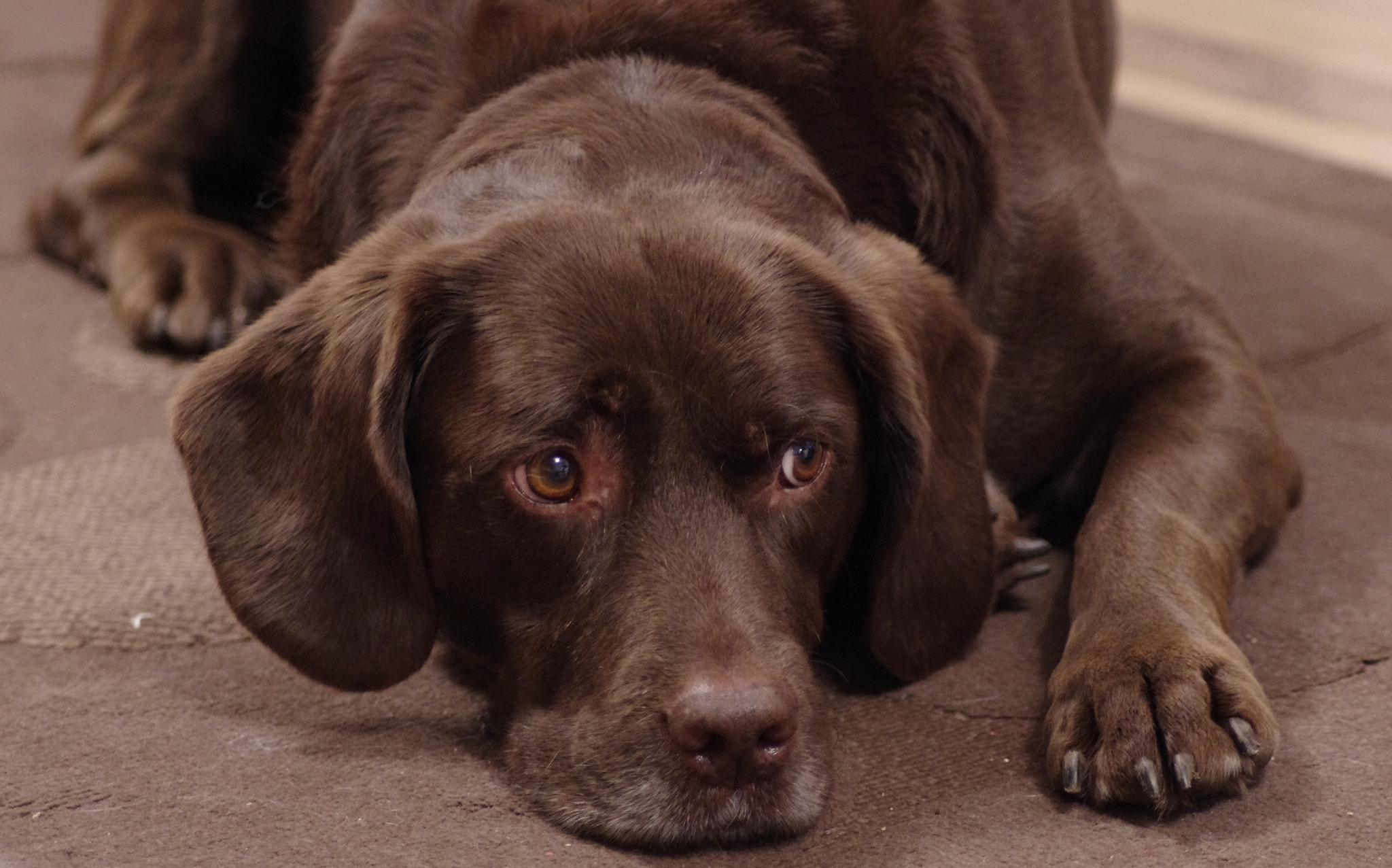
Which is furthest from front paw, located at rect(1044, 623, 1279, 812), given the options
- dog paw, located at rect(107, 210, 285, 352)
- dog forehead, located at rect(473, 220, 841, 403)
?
dog paw, located at rect(107, 210, 285, 352)

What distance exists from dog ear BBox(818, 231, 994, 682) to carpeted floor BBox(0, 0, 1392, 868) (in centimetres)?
8

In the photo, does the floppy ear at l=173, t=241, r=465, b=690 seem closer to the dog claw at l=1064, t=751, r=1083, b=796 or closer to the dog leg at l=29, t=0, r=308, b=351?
the dog claw at l=1064, t=751, r=1083, b=796

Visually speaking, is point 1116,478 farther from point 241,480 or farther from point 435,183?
point 241,480

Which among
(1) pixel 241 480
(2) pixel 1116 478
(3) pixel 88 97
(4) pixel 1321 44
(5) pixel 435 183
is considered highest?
(5) pixel 435 183

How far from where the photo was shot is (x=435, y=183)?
6.57ft

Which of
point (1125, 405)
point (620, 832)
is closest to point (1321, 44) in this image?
point (1125, 405)

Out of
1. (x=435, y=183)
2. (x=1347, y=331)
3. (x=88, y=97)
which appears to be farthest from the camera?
(x=88, y=97)

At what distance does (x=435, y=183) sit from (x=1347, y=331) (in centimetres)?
187

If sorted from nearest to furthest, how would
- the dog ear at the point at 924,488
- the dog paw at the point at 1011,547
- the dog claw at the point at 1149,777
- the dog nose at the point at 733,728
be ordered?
the dog nose at the point at 733,728, the dog claw at the point at 1149,777, the dog ear at the point at 924,488, the dog paw at the point at 1011,547

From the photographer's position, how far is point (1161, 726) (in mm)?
1697

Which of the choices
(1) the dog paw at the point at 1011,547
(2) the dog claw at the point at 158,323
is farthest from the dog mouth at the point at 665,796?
(2) the dog claw at the point at 158,323

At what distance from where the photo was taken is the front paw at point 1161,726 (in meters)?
1.68

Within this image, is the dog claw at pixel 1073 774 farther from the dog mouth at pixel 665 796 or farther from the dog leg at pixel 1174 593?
the dog mouth at pixel 665 796

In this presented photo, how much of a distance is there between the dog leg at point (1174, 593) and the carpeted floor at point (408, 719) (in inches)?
2.2
